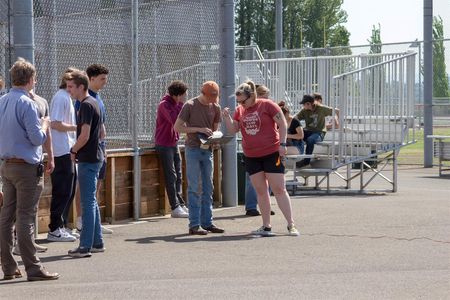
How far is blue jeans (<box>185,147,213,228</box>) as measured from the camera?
12469 millimetres

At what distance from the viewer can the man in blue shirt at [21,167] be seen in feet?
29.8

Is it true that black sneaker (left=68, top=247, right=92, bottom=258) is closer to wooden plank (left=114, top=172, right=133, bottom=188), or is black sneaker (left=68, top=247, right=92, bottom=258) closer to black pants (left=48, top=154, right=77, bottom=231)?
black pants (left=48, top=154, right=77, bottom=231)

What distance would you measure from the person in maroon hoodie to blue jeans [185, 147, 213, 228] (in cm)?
147

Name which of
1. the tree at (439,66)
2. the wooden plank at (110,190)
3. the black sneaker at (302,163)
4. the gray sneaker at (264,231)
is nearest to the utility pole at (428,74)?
the tree at (439,66)

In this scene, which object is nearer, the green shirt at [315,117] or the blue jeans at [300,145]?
the blue jeans at [300,145]

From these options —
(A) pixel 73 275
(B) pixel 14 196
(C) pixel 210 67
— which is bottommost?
(A) pixel 73 275

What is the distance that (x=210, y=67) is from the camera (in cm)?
1549

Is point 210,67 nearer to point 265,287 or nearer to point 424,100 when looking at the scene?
point 265,287

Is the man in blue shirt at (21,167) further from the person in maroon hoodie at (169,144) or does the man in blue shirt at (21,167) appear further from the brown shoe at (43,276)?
the person in maroon hoodie at (169,144)

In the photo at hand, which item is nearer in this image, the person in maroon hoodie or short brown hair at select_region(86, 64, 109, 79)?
short brown hair at select_region(86, 64, 109, 79)

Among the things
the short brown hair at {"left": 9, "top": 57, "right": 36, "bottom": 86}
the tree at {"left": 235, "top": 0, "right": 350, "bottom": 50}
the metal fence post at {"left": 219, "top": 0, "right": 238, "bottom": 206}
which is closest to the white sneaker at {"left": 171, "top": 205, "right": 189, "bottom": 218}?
the metal fence post at {"left": 219, "top": 0, "right": 238, "bottom": 206}

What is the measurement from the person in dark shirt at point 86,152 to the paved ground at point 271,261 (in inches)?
9.2

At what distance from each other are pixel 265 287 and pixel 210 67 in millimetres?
7168

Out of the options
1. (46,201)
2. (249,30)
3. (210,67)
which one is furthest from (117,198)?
(249,30)
